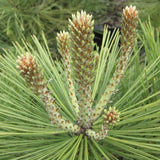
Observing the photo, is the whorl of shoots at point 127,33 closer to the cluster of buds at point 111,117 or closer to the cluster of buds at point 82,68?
the cluster of buds at point 82,68

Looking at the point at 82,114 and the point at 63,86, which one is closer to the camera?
the point at 82,114

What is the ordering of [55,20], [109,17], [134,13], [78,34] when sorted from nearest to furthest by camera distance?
1. [78,34]
2. [134,13]
3. [55,20]
4. [109,17]

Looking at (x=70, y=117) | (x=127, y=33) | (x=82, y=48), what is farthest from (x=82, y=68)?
(x=70, y=117)

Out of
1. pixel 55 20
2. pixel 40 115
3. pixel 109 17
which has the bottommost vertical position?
pixel 40 115

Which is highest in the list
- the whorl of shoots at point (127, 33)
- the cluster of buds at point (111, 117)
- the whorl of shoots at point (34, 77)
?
the whorl of shoots at point (127, 33)

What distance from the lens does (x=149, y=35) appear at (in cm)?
68

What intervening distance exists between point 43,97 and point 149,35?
38 cm

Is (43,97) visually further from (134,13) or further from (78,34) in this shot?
(134,13)

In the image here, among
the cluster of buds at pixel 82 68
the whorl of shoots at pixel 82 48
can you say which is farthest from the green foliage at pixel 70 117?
the whorl of shoots at pixel 82 48

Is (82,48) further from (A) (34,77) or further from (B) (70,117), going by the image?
(B) (70,117)

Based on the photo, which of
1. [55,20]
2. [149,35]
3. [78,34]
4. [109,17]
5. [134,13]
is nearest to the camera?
[78,34]

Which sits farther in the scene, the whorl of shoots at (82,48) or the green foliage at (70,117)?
the green foliage at (70,117)

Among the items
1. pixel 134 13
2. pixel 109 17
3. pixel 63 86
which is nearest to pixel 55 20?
pixel 109 17

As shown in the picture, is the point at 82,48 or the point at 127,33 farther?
the point at 127,33
